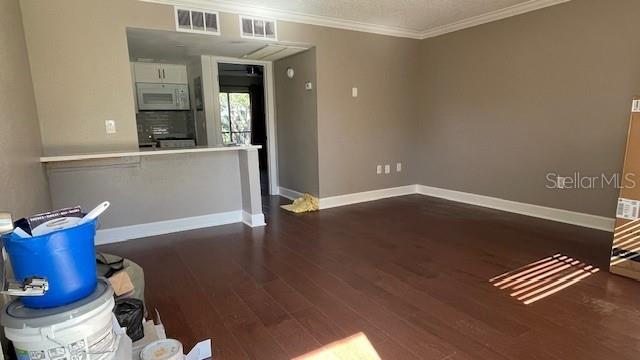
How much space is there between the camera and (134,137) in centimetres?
359

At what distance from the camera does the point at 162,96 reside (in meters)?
5.53

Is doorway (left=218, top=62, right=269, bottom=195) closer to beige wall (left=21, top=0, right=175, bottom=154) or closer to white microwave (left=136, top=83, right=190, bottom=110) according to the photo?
white microwave (left=136, top=83, right=190, bottom=110)

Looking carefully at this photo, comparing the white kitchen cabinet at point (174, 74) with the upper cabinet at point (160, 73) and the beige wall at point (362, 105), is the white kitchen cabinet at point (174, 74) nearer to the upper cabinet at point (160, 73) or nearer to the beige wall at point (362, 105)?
the upper cabinet at point (160, 73)

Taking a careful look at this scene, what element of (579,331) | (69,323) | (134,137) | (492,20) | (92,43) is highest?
(492,20)

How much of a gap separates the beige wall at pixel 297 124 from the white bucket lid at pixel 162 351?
3.40 m

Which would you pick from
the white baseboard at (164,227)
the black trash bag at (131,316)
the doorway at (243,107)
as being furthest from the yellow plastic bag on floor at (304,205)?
the black trash bag at (131,316)

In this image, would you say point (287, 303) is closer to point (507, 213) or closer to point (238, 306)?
point (238, 306)

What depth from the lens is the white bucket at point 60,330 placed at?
1100mm

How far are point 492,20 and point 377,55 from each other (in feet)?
5.03

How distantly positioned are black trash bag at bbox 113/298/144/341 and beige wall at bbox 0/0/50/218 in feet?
2.24

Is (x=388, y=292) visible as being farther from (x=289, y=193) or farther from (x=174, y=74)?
(x=174, y=74)

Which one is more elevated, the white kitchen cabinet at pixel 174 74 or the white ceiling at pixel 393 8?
the white ceiling at pixel 393 8

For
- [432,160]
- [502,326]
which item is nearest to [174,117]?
[432,160]

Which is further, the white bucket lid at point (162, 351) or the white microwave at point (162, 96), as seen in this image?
the white microwave at point (162, 96)
